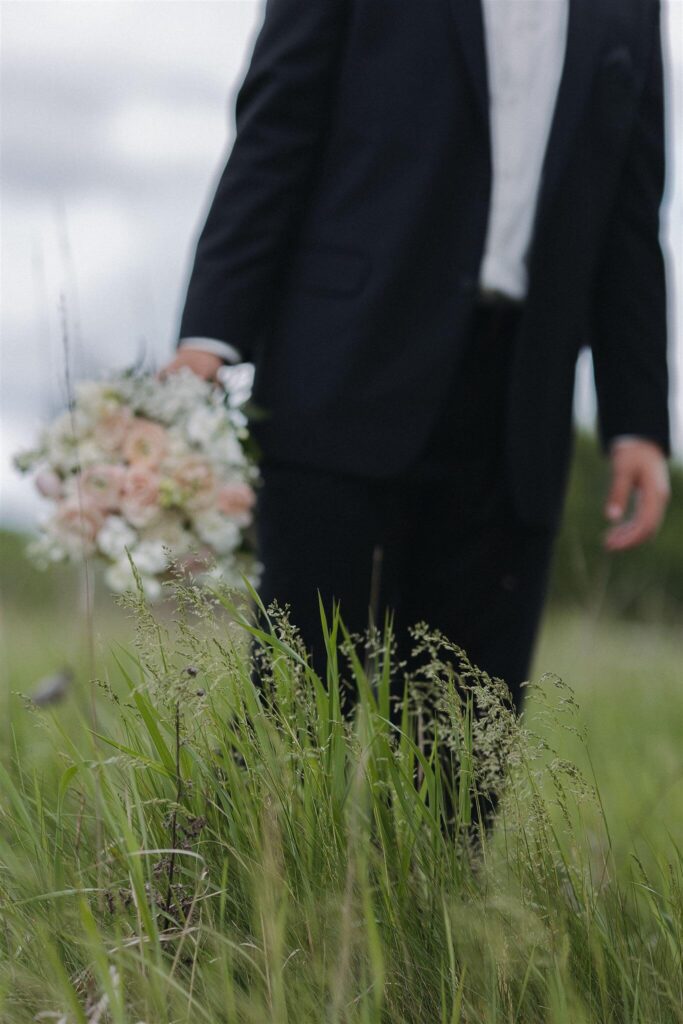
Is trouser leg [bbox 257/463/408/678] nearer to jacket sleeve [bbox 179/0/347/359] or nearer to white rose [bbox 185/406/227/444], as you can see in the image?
white rose [bbox 185/406/227/444]

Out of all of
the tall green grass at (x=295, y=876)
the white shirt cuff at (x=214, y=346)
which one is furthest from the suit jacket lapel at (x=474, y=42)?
the tall green grass at (x=295, y=876)

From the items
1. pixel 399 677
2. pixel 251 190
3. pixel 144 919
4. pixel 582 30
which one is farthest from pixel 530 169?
pixel 144 919

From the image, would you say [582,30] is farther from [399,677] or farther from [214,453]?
[399,677]

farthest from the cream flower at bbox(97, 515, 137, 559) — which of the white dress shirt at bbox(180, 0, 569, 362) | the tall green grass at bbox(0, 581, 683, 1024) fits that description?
the white dress shirt at bbox(180, 0, 569, 362)

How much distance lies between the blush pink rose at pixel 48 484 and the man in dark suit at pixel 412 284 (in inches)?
12.0

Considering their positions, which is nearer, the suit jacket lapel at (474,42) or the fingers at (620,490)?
the suit jacket lapel at (474,42)

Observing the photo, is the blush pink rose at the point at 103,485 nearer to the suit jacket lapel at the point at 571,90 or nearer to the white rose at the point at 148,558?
the white rose at the point at 148,558

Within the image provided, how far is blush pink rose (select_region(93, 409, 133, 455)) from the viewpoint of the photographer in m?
2.04

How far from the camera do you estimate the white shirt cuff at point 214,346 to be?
204 cm

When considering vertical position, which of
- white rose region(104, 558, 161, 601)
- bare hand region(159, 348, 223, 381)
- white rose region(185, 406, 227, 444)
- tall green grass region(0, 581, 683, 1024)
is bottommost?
tall green grass region(0, 581, 683, 1024)

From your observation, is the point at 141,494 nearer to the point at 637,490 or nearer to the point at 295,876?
the point at 295,876

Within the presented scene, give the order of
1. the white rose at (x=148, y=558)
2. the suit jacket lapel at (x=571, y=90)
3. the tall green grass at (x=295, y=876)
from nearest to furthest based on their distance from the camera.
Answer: the tall green grass at (x=295, y=876)
the white rose at (x=148, y=558)
the suit jacket lapel at (x=571, y=90)

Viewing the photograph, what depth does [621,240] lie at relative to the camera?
7.98 ft

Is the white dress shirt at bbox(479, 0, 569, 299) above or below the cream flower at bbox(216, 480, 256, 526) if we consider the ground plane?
above
